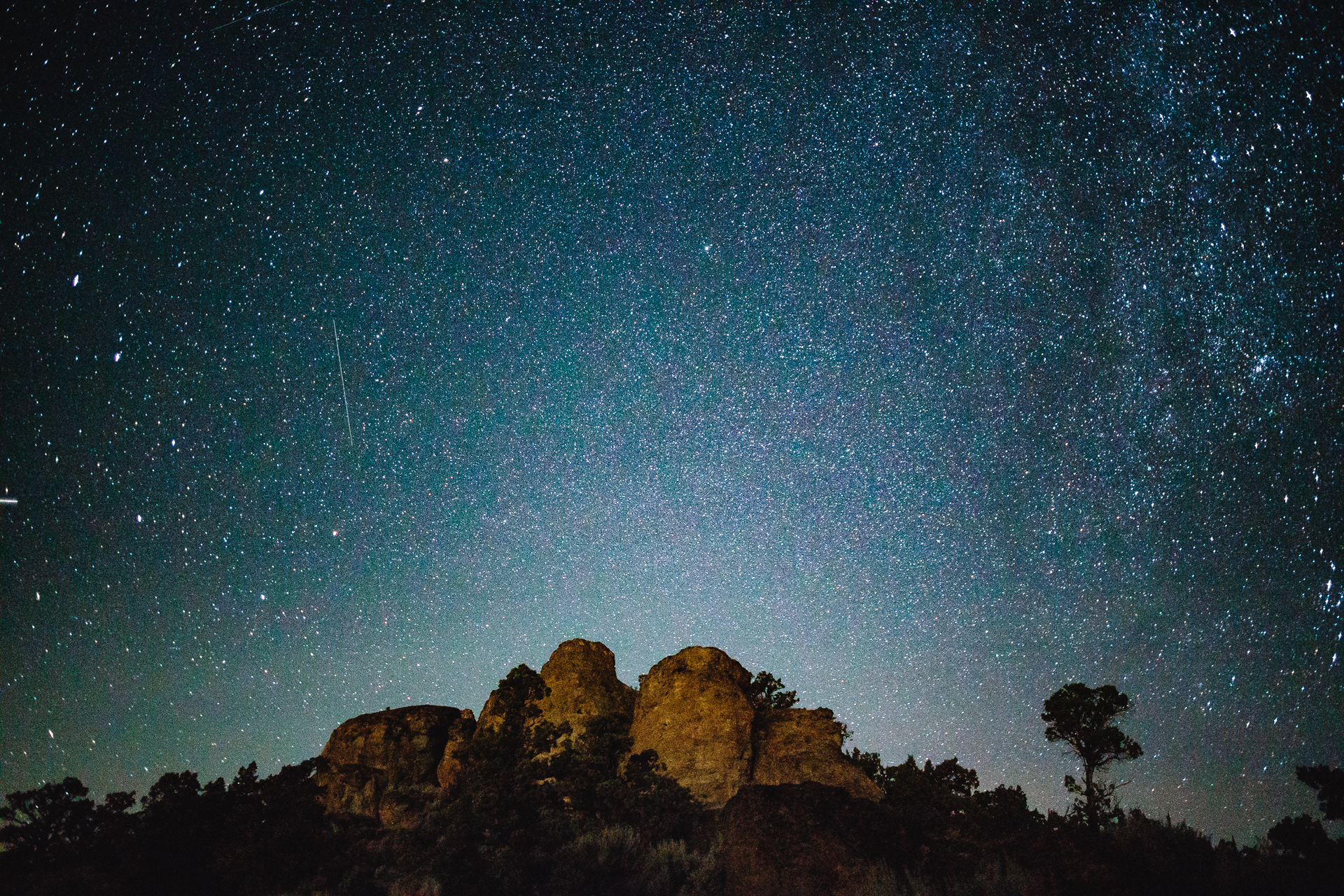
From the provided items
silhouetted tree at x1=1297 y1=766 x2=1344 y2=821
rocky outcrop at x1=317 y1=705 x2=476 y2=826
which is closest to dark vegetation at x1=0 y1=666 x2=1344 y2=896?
silhouetted tree at x1=1297 y1=766 x2=1344 y2=821

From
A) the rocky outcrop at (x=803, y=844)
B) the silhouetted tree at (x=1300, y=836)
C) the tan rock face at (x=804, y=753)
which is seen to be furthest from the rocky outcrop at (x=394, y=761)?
the silhouetted tree at (x=1300, y=836)

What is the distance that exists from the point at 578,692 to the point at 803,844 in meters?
19.3

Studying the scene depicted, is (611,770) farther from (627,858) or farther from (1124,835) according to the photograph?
(1124,835)

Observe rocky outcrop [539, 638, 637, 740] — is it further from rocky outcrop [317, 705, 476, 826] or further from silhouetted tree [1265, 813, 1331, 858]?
silhouetted tree [1265, 813, 1331, 858]

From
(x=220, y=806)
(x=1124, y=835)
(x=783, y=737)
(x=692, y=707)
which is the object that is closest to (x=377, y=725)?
(x=220, y=806)

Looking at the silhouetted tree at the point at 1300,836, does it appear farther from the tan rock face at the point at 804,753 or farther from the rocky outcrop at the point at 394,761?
the rocky outcrop at the point at 394,761

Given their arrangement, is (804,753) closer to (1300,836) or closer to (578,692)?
(578,692)

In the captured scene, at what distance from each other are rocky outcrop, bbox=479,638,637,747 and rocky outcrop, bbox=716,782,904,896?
15798 millimetres

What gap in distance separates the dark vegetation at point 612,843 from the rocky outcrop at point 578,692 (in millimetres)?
2317

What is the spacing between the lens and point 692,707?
94.0 ft

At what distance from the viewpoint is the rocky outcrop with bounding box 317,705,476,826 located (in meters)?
29.5

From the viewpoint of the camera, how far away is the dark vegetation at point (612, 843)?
1218 centimetres

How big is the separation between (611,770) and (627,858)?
362 inches

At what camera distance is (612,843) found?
18797 mm
